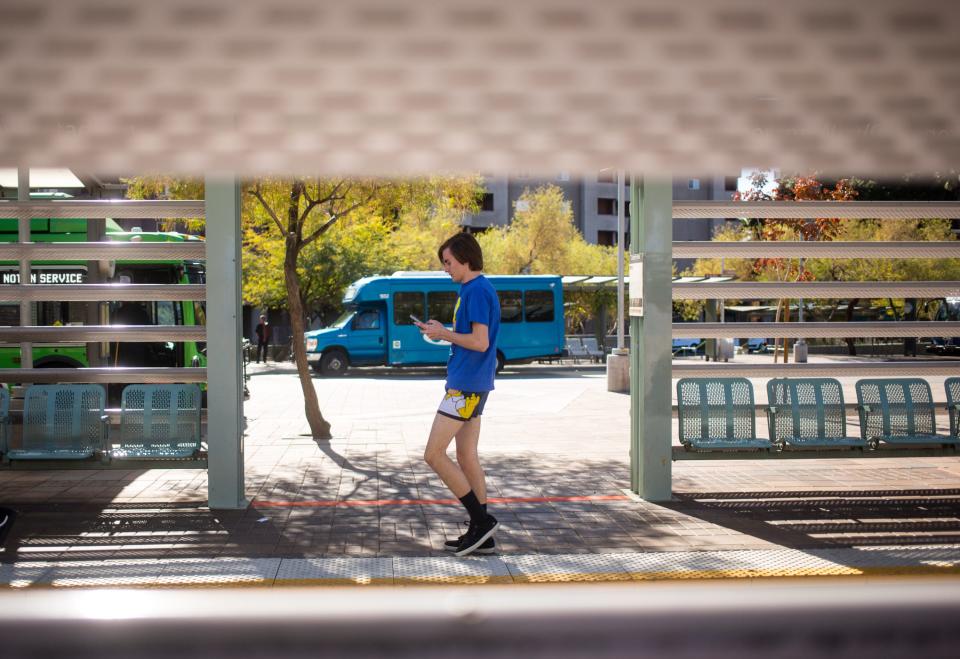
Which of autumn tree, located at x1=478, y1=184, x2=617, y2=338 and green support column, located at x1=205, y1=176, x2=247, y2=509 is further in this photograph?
autumn tree, located at x1=478, y1=184, x2=617, y2=338

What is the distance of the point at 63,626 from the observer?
0.52 m

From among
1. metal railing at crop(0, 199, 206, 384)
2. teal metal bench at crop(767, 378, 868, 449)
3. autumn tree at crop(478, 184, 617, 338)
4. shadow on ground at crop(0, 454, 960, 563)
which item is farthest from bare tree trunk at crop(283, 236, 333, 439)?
autumn tree at crop(478, 184, 617, 338)

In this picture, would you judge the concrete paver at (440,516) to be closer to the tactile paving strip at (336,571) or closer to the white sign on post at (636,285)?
the tactile paving strip at (336,571)

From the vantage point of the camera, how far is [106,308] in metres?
13.1

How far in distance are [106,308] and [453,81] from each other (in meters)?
11.1

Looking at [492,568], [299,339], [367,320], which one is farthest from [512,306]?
[492,568]

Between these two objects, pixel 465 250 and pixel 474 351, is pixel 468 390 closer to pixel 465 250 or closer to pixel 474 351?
pixel 474 351

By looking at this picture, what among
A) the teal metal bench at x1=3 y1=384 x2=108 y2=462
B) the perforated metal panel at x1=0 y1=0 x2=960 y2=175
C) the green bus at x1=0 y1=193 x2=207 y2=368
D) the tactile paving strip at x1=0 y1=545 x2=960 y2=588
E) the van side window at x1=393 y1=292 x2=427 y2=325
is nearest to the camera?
the perforated metal panel at x1=0 y1=0 x2=960 y2=175

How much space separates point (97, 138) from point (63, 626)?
443cm

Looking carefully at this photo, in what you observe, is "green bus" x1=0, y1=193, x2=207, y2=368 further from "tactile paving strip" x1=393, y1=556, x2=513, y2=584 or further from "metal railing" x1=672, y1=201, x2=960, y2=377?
"tactile paving strip" x1=393, y1=556, x2=513, y2=584

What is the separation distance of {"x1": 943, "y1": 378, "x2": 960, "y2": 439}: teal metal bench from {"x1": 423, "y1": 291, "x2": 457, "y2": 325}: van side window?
2107 cm

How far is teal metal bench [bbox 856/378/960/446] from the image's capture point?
25.3ft

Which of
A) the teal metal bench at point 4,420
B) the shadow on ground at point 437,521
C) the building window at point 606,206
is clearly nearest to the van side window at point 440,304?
the shadow on ground at point 437,521

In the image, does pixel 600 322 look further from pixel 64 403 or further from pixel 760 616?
pixel 760 616
